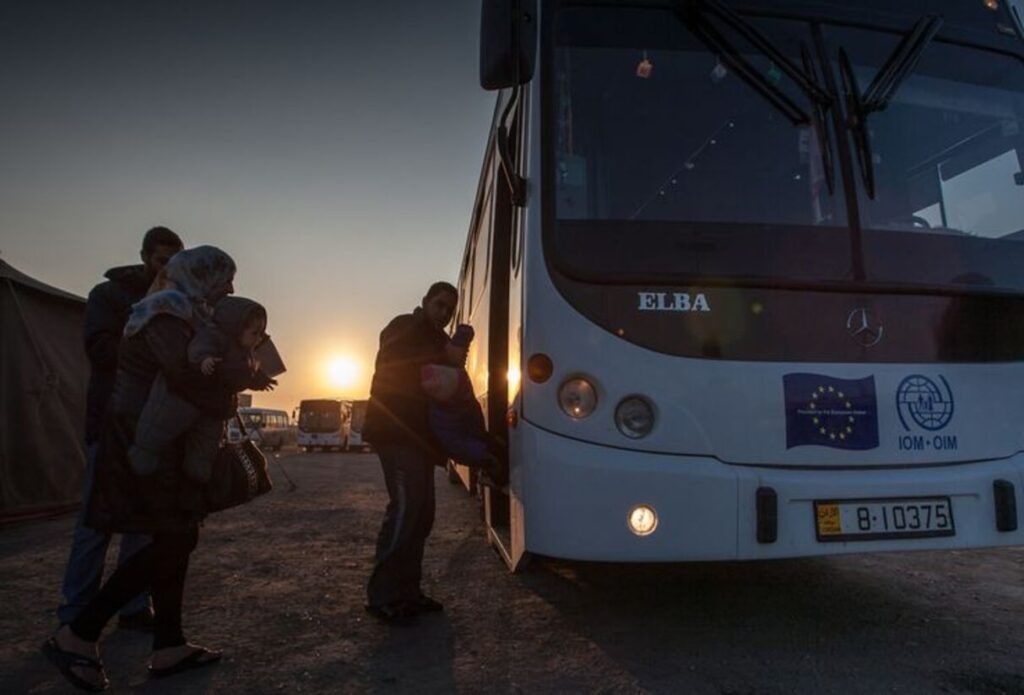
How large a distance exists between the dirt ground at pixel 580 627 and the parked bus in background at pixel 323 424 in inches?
1182

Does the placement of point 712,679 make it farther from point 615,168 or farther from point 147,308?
point 147,308

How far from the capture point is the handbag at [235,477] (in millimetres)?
2820

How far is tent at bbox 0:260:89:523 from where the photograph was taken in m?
7.23

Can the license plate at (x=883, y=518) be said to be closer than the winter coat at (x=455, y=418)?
Yes

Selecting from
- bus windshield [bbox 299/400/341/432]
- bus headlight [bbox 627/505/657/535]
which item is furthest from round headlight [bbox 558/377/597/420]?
bus windshield [bbox 299/400/341/432]

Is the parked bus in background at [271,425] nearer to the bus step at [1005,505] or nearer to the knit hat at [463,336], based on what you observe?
the knit hat at [463,336]

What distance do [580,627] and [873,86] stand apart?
3.05 metres

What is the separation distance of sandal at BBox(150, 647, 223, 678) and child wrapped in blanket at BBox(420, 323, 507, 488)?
140 centimetres

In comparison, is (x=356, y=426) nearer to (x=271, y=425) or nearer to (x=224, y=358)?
(x=271, y=425)

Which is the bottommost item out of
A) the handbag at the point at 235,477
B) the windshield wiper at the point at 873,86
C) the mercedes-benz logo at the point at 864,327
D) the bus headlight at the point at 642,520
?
the bus headlight at the point at 642,520

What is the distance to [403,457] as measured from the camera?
367 centimetres

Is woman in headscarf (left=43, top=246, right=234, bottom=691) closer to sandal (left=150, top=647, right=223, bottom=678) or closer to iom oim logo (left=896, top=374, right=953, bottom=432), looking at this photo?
sandal (left=150, top=647, right=223, bottom=678)

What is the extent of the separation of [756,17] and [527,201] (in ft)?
4.86

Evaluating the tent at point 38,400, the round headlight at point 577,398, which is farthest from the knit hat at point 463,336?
the tent at point 38,400
